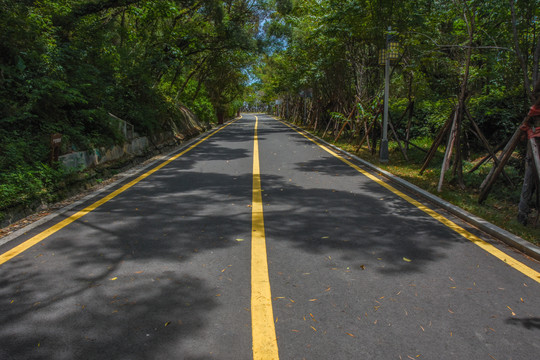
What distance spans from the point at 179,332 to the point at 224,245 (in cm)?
168

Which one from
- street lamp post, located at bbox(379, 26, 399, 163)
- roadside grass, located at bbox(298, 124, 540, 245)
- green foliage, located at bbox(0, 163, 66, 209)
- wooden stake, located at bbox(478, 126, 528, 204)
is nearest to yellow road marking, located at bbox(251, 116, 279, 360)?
roadside grass, located at bbox(298, 124, 540, 245)

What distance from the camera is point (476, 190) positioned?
7.46 metres

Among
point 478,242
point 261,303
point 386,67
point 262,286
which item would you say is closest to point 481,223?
point 478,242

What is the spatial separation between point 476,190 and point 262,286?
5942 millimetres

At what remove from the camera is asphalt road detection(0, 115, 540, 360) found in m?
2.50

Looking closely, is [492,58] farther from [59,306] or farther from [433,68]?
[59,306]

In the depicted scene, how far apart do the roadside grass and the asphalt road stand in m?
0.54

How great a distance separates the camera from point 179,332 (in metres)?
2.62

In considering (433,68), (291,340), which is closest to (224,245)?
(291,340)

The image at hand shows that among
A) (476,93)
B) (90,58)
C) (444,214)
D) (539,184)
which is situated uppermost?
(90,58)

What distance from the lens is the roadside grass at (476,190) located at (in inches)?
200

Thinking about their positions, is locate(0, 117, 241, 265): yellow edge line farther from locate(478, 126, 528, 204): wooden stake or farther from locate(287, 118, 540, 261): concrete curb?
locate(478, 126, 528, 204): wooden stake

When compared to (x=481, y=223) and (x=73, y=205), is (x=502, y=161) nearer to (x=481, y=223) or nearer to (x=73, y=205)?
(x=481, y=223)

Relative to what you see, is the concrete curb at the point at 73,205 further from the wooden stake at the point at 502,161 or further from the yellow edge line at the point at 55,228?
the wooden stake at the point at 502,161
